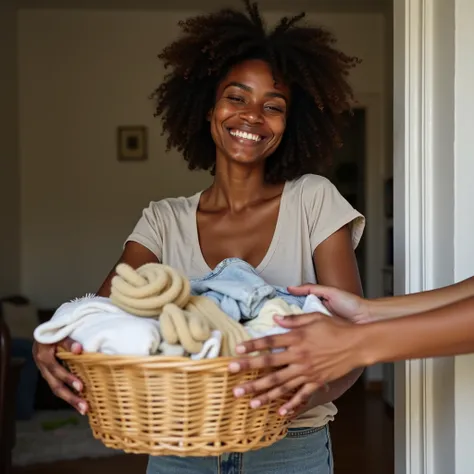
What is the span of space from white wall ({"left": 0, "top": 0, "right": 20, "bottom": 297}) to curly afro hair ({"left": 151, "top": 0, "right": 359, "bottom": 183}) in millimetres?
3575

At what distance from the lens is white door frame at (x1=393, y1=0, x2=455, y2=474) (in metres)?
1.23

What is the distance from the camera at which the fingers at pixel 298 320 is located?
0.85 meters

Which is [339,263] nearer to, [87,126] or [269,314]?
[269,314]

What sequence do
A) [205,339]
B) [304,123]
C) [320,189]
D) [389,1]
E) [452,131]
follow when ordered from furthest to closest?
[389,1]
[304,123]
[320,189]
[452,131]
[205,339]

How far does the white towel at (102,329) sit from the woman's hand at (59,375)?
2 cm

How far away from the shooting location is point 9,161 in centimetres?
492

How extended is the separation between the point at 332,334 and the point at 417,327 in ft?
0.38

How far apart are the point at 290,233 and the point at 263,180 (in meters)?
0.20

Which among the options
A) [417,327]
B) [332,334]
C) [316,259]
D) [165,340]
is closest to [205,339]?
[165,340]

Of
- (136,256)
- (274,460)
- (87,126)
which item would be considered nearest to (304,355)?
(274,460)

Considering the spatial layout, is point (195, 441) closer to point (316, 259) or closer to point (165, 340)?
point (165, 340)

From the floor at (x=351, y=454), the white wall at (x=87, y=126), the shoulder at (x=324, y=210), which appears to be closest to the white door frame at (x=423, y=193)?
the shoulder at (x=324, y=210)

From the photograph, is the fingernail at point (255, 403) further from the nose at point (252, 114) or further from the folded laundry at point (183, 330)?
the nose at point (252, 114)

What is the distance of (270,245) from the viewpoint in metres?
Result: 1.29
